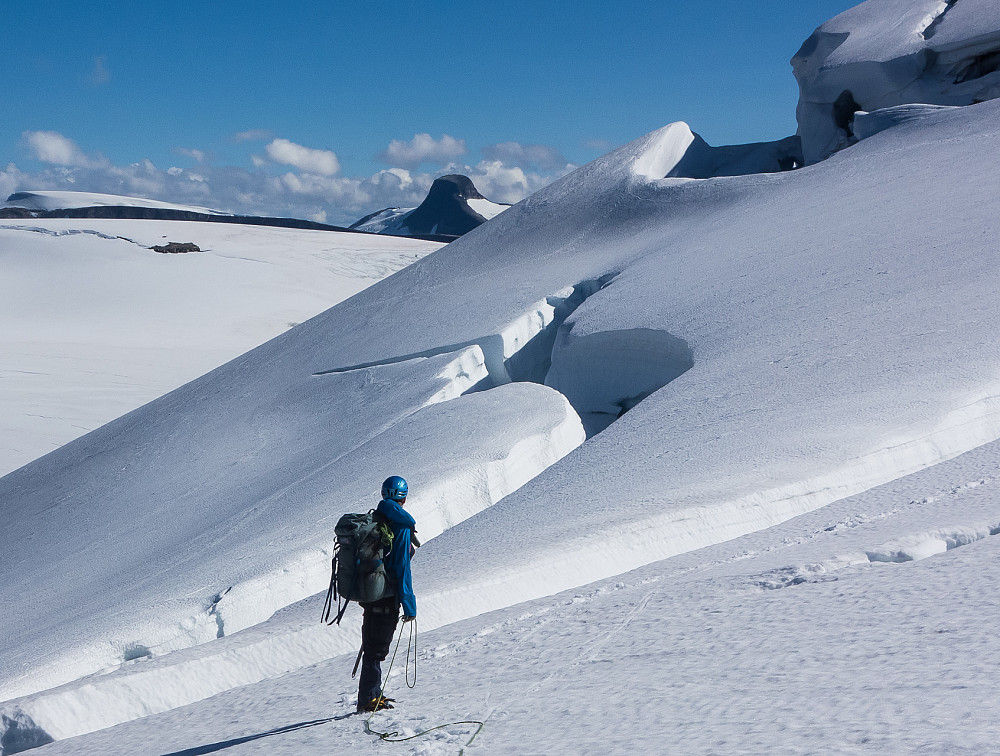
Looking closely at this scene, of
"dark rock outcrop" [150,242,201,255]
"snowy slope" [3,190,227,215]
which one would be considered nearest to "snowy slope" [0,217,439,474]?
"dark rock outcrop" [150,242,201,255]

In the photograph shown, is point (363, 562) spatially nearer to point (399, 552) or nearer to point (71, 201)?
point (399, 552)

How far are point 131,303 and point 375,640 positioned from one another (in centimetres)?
2803

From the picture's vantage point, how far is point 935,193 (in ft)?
32.9

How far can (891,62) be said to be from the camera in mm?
16344

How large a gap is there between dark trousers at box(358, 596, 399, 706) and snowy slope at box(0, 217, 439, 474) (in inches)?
582

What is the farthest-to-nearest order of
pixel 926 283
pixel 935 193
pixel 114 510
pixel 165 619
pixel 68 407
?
1. pixel 68 407
2. pixel 935 193
3. pixel 114 510
4. pixel 926 283
5. pixel 165 619

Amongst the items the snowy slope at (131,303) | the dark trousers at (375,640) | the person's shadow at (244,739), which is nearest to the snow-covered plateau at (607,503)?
the person's shadow at (244,739)

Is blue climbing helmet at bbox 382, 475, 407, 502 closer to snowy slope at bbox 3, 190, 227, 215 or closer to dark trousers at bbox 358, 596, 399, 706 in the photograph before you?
dark trousers at bbox 358, 596, 399, 706

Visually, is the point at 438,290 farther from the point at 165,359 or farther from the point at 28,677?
the point at 165,359

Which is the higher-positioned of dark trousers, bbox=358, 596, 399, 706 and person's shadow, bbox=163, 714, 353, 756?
dark trousers, bbox=358, 596, 399, 706

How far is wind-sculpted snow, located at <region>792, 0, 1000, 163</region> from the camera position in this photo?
15812 millimetres

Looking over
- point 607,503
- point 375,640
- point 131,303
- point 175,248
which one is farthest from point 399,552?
point 175,248

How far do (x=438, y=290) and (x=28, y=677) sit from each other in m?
8.99

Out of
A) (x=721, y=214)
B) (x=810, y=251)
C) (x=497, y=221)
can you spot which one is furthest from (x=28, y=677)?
(x=497, y=221)
